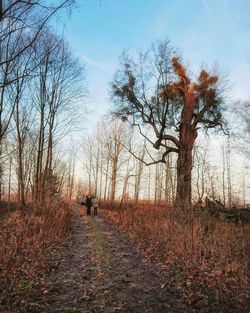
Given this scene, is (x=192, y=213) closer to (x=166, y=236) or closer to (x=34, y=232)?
Answer: (x=166, y=236)

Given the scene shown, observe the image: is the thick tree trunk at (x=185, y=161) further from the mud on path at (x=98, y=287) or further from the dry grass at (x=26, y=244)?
the mud on path at (x=98, y=287)

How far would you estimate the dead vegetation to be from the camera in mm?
6234

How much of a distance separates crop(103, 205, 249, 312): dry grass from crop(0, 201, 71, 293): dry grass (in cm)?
289

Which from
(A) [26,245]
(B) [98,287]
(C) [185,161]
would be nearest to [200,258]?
(B) [98,287]

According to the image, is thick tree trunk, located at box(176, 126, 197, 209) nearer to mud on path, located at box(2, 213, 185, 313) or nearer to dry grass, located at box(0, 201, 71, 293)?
dry grass, located at box(0, 201, 71, 293)

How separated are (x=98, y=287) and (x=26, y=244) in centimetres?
318

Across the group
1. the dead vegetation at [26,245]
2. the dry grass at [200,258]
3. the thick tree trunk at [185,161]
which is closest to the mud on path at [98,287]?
the dead vegetation at [26,245]

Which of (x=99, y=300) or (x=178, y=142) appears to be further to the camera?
(x=178, y=142)

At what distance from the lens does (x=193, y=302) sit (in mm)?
5469

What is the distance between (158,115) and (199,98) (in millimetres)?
2791

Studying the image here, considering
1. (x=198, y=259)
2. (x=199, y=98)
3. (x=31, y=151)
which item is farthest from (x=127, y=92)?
(x=198, y=259)

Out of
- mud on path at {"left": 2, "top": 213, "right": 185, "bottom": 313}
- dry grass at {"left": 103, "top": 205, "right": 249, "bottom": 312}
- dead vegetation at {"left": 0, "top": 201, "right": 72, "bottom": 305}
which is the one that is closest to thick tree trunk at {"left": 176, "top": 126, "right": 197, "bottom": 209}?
dry grass at {"left": 103, "top": 205, "right": 249, "bottom": 312}

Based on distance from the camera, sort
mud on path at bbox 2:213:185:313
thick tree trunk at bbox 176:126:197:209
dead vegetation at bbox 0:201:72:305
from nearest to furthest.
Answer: mud on path at bbox 2:213:185:313, dead vegetation at bbox 0:201:72:305, thick tree trunk at bbox 176:126:197:209

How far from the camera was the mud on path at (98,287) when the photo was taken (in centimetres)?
530
